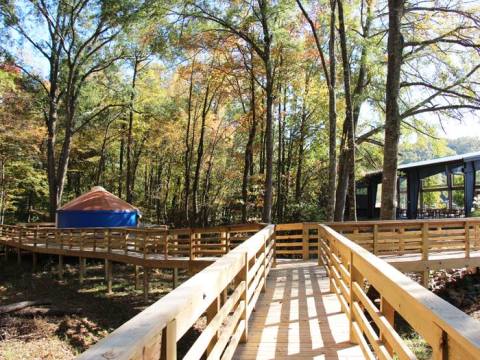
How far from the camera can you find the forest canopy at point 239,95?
522 inches

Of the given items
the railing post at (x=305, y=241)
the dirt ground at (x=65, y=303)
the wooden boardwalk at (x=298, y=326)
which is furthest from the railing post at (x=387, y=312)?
the railing post at (x=305, y=241)

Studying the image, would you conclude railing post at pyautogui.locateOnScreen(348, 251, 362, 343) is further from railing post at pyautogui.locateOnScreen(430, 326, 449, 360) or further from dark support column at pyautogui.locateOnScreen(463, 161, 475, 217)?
dark support column at pyautogui.locateOnScreen(463, 161, 475, 217)

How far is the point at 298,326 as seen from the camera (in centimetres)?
477

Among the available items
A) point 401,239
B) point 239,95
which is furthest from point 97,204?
point 401,239

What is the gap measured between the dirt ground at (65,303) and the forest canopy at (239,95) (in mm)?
4944

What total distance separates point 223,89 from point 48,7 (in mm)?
10649

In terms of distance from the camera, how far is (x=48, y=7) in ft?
71.5

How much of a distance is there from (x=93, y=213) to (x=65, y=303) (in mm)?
8433

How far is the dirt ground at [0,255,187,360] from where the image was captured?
891 cm

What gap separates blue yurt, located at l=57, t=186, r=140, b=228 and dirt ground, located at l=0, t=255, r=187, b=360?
186 cm

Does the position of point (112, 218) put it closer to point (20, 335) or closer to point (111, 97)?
point (111, 97)

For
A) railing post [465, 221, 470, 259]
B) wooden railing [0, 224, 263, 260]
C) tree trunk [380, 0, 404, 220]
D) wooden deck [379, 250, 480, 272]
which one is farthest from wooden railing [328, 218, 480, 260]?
wooden railing [0, 224, 263, 260]

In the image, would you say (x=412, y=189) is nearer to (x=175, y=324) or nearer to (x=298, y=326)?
(x=298, y=326)

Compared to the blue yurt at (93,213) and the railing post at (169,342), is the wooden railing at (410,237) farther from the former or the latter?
the blue yurt at (93,213)
